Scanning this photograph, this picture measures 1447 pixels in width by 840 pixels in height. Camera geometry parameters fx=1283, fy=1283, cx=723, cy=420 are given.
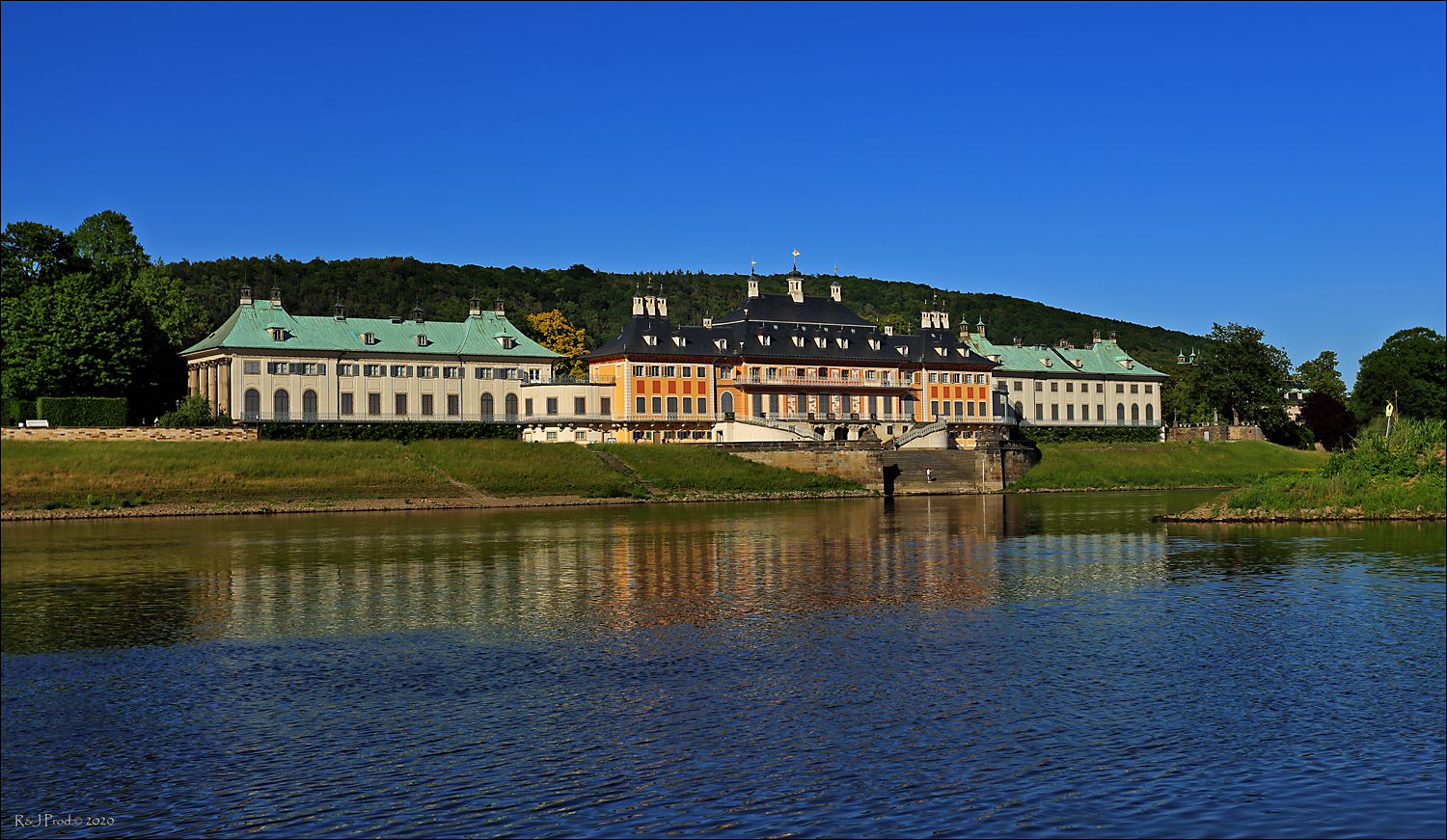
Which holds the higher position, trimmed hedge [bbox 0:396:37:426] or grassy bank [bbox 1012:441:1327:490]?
trimmed hedge [bbox 0:396:37:426]

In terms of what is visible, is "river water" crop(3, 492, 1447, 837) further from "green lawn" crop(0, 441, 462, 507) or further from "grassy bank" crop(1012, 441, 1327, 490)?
"grassy bank" crop(1012, 441, 1327, 490)

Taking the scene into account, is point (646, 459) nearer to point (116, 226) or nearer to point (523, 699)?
point (116, 226)

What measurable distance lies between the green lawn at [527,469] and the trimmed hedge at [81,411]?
61.3 ft

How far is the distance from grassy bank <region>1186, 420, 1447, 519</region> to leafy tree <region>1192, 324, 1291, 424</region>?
67.2 m

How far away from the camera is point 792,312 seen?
114188 mm

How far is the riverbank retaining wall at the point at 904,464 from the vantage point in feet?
301

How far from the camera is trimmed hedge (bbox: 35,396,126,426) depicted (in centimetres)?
8019

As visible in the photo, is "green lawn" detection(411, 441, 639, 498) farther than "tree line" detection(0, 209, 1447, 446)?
No

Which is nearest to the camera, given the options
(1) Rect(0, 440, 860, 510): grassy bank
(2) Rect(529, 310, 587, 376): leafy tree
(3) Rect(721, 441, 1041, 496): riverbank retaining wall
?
(1) Rect(0, 440, 860, 510): grassy bank

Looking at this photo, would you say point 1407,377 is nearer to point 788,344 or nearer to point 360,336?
point 788,344

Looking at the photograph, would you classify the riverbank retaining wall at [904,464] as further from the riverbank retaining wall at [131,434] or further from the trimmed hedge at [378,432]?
the riverbank retaining wall at [131,434]

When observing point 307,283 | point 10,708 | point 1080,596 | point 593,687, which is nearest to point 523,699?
point 593,687

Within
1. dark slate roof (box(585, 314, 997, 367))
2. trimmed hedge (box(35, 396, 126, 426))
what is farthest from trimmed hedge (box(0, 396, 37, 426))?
dark slate roof (box(585, 314, 997, 367))

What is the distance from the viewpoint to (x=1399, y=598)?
30.0 meters
